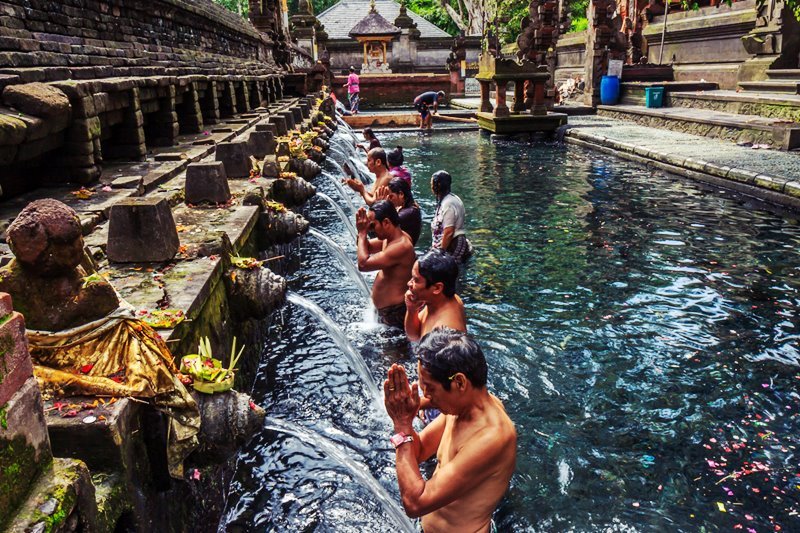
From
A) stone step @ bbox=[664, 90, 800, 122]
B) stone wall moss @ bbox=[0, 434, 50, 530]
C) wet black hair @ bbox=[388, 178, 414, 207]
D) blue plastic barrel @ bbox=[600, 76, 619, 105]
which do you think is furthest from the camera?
blue plastic barrel @ bbox=[600, 76, 619, 105]

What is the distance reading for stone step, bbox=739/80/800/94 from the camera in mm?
17891

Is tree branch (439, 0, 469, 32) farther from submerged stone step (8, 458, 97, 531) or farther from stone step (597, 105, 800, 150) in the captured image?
submerged stone step (8, 458, 97, 531)

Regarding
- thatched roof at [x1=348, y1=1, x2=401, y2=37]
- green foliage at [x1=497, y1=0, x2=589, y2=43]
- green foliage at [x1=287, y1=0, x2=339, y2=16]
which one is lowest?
thatched roof at [x1=348, y1=1, x2=401, y2=37]

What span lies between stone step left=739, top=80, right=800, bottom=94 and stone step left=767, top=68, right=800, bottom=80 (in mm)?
270

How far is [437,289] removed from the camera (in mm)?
4570

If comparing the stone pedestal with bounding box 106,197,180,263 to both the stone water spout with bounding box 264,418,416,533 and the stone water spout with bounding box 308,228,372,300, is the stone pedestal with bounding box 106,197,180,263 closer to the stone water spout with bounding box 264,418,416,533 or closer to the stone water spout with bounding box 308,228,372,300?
the stone water spout with bounding box 264,418,416,533

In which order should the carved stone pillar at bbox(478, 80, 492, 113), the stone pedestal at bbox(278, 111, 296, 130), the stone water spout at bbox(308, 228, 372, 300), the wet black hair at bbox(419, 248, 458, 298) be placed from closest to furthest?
the wet black hair at bbox(419, 248, 458, 298), the stone water spout at bbox(308, 228, 372, 300), the stone pedestal at bbox(278, 111, 296, 130), the carved stone pillar at bbox(478, 80, 492, 113)

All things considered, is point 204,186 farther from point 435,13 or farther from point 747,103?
point 435,13

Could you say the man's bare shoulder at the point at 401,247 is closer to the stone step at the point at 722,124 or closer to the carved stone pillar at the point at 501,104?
the stone step at the point at 722,124

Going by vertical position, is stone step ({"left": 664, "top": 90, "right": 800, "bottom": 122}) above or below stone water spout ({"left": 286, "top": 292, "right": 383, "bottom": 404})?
above

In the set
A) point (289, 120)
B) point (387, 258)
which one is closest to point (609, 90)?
point (289, 120)

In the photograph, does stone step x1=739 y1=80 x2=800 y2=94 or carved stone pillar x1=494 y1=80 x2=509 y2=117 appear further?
carved stone pillar x1=494 y1=80 x2=509 y2=117

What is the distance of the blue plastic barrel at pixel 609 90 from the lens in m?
27.1

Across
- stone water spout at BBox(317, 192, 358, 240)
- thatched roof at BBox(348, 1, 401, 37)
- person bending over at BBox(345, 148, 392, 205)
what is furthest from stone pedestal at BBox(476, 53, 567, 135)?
thatched roof at BBox(348, 1, 401, 37)
